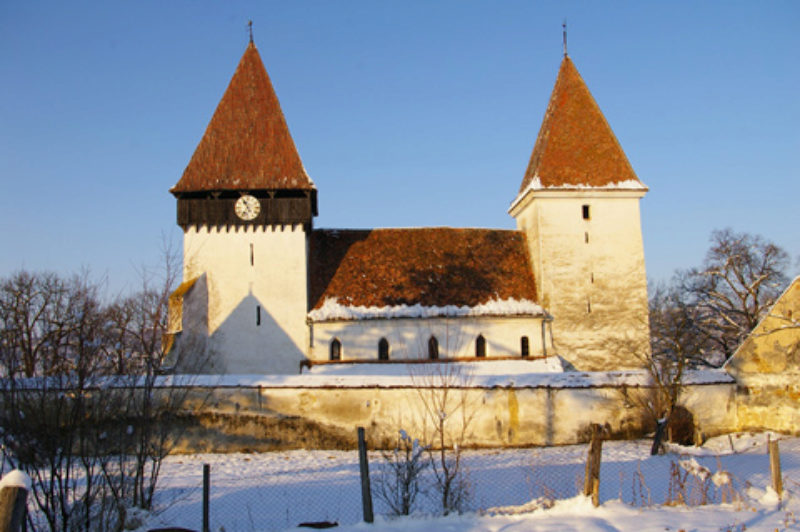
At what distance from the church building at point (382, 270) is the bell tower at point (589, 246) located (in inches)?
2.1

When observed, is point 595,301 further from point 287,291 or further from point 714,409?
point 287,291

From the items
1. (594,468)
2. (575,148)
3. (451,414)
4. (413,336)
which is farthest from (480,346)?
(594,468)

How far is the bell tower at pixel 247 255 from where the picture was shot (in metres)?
23.5

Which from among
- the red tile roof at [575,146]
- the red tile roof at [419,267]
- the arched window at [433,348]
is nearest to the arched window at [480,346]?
the red tile roof at [419,267]

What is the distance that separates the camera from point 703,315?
3628 centimetres

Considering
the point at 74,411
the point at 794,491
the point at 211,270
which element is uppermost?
the point at 211,270

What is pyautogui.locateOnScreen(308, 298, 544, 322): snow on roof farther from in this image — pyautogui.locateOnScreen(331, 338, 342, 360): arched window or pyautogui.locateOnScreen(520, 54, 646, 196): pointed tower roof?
pyautogui.locateOnScreen(520, 54, 646, 196): pointed tower roof

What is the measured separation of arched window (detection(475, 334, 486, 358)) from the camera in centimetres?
2395

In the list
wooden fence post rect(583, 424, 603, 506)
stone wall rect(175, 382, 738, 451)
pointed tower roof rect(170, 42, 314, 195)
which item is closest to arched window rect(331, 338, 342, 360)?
pointed tower roof rect(170, 42, 314, 195)

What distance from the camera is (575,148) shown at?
26906 millimetres

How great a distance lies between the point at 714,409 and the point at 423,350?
378 inches

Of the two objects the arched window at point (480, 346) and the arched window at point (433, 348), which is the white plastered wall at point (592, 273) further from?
the arched window at point (433, 348)

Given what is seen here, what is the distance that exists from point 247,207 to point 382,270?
5.57 meters

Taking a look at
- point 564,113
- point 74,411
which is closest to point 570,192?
point 564,113
